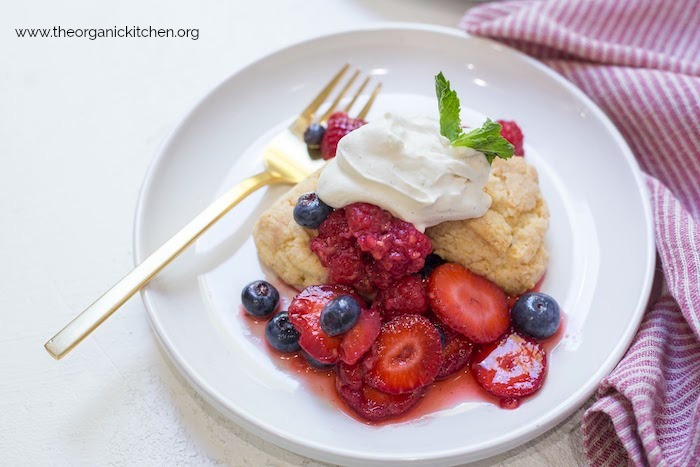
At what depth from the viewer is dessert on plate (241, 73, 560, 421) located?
2318 mm

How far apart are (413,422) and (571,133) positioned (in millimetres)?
1470

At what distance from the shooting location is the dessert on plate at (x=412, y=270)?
7.61 feet

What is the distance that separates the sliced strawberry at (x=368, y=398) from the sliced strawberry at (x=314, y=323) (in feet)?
0.23

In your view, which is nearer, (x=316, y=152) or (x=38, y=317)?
(x=38, y=317)

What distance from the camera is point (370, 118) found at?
3.14 metres

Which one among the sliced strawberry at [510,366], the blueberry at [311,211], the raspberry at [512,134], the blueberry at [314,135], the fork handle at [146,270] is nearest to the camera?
the fork handle at [146,270]

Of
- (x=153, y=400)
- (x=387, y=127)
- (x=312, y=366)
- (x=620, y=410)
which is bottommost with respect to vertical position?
(x=153, y=400)

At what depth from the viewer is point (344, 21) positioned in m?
3.69

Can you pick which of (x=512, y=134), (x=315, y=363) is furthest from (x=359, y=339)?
(x=512, y=134)

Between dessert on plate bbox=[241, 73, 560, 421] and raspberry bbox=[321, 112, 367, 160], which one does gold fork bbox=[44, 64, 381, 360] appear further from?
dessert on plate bbox=[241, 73, 560, 421]

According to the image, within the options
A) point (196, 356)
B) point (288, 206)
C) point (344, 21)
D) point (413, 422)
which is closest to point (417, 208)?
point (288, 206)

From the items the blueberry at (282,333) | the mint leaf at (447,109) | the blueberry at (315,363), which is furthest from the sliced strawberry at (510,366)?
the mint leaf at (447,109)

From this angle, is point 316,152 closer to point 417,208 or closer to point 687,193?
point 417,208

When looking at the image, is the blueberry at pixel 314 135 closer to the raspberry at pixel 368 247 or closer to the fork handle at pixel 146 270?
the fork handle at pixel 146 270
